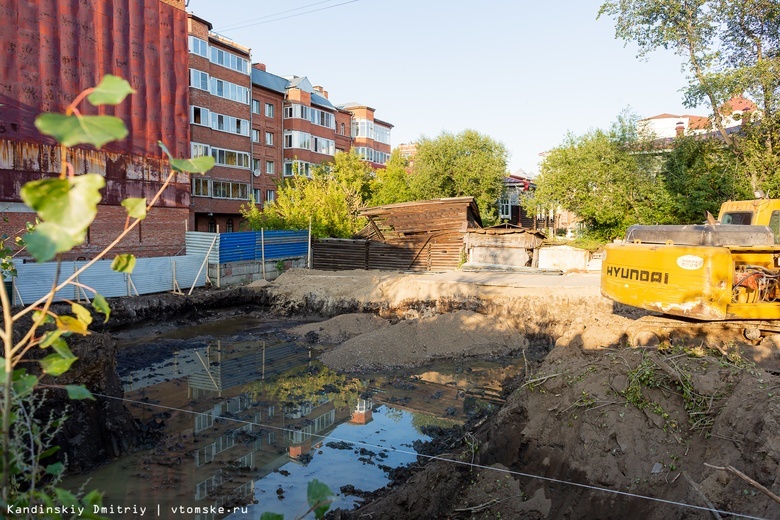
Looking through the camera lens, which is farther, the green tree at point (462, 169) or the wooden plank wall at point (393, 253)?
the green tree at point (462, 169)

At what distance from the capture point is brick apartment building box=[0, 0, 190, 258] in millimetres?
17953

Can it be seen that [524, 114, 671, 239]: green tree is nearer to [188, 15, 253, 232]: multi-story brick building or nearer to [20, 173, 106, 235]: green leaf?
[188, 15, 253, 232]: multi-story brick building

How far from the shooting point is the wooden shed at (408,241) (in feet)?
87.2

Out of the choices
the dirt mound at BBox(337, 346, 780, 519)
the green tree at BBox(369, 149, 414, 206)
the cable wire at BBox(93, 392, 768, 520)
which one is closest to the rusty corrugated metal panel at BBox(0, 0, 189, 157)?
the cable wire at BBox(93, 392, 768, 520)

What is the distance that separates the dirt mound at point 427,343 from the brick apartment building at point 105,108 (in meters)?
11.0

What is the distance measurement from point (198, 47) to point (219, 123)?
4.70 metres

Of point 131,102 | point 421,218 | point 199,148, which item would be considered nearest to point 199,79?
point 199,148

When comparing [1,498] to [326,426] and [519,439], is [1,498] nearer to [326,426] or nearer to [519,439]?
[519,439]

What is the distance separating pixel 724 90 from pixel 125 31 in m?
24.3

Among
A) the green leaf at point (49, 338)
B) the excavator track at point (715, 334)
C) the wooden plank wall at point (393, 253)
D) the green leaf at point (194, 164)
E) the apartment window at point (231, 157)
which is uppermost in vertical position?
the apartment window at point (231, 157)

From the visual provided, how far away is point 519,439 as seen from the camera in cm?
689

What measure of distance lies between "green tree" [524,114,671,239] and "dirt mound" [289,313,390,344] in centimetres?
1587

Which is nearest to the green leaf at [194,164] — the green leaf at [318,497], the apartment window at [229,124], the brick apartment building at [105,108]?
the green leaf at [318,497]

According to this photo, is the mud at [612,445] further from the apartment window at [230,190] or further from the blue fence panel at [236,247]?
the apartment window at [230,190]
